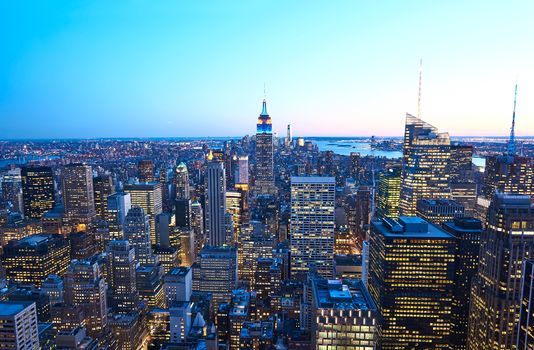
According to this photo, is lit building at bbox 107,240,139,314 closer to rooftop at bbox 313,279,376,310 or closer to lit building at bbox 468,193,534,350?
rooftop at bbox 313,279,376,310

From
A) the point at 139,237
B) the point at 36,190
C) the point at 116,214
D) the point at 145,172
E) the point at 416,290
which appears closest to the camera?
the point at 416,290

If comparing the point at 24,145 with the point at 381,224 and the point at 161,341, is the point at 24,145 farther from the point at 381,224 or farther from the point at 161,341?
the point at 381,224

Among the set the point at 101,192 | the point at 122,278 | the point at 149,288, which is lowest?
the point at 149,288

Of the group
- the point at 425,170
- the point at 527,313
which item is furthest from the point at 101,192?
the point at 527,313

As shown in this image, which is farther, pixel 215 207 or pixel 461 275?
pixel 215 207

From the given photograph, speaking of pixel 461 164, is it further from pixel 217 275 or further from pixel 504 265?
pixel 504 265

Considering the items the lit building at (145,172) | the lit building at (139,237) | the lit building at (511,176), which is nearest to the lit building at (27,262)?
the lit building at (139,237)

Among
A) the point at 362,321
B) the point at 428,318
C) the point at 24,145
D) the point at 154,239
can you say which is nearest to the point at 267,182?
the point at 154,239

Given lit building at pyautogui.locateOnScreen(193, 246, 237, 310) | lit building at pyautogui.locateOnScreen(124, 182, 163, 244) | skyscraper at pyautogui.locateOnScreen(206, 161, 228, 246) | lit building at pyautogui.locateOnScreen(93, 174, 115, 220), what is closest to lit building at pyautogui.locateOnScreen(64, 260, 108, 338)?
lit building at pyautogui.locateOnScreen(193, 246, 237, 310)
